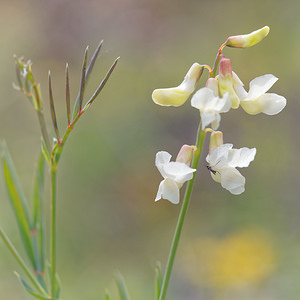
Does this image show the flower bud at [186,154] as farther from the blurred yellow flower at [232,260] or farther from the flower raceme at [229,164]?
the blurred yellow flower at [232,260]

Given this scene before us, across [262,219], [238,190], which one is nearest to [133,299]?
[262,219]

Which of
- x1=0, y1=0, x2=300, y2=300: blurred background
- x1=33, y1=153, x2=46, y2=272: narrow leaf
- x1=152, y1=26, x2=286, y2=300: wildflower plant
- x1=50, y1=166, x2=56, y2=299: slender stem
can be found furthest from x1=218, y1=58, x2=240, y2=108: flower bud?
x1=0, y1=0, x2=300, y2=300: blurred background

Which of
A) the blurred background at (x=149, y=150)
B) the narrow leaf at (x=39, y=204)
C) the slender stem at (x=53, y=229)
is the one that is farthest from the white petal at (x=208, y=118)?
the blurred background at (x=149, y=150)

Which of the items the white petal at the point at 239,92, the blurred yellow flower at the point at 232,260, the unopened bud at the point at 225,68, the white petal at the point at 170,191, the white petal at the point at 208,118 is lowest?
the white petal at the point at 170,191

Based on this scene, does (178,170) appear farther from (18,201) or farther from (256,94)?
(18,201)

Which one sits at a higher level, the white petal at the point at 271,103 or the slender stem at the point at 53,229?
the white petal at the point at 271,103

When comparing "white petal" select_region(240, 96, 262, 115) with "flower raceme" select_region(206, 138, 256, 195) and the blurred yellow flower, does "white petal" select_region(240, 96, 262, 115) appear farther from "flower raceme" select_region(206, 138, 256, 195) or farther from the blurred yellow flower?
the blurred yellow flower

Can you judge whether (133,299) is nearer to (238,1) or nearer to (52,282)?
(52,282)
